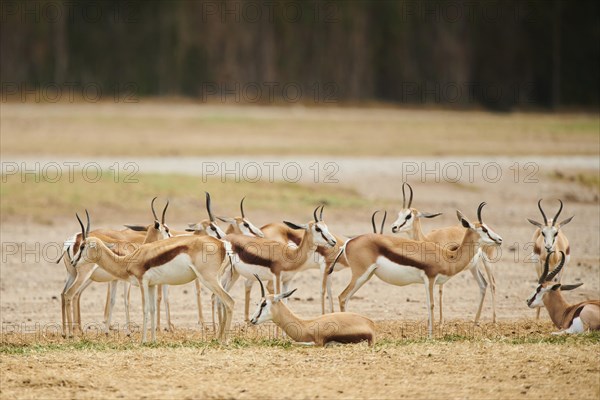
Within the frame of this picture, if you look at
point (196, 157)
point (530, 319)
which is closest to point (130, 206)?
point (196, 157)

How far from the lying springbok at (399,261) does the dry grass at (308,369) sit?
153 centimetres

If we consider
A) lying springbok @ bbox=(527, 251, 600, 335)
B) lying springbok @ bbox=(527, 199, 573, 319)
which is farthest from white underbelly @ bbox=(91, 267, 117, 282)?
lying springbok @ bbox=(527, 199, 573, 319)

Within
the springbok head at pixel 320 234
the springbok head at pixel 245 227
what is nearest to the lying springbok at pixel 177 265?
the springbok head at pixel 320 234

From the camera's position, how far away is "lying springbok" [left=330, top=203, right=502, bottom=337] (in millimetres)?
13656

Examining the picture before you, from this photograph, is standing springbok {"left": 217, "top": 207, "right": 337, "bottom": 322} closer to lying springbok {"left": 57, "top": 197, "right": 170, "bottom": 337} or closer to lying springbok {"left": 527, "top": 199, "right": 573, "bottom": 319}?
lying springbok {"left": 57, "top": 197, "right": 170, "bottom": 337}

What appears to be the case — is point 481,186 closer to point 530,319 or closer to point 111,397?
point 530,319

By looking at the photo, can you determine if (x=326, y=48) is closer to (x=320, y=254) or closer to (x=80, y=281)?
(x=320, y=254)

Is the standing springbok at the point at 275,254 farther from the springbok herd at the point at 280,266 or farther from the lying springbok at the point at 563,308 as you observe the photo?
the lying springbok at the point at 563,308

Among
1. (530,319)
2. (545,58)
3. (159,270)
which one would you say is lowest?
(530,319)

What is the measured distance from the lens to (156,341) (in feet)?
41.6

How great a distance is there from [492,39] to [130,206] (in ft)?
100

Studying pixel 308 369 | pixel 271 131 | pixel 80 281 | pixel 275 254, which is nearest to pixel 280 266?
pixel 275 254

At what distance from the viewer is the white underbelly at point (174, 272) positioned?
12773 mm

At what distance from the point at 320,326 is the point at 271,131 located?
25.8m
